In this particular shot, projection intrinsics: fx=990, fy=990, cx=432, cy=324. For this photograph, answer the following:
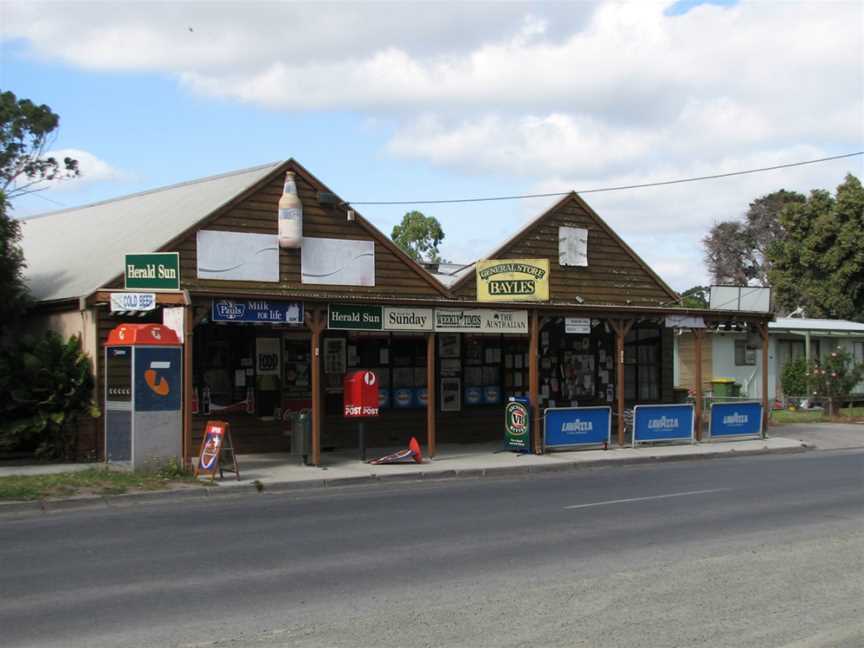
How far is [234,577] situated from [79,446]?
34.1ft

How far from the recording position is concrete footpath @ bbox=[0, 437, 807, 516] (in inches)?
571

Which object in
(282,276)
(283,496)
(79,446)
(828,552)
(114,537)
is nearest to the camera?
(828,552)

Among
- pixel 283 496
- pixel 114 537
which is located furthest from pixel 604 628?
pixel 283 496

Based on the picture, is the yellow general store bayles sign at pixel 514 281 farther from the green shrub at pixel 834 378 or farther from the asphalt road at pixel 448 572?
the green shrub at pixel 834 378

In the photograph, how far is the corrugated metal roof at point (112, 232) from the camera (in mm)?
19797

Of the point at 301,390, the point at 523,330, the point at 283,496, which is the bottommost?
the point at 283,496

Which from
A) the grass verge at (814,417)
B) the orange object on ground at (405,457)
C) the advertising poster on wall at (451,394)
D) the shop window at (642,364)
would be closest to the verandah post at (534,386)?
the advertising poster on wall at (451,394)

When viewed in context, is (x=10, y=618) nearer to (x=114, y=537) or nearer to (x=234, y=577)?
(x=234, y=577)

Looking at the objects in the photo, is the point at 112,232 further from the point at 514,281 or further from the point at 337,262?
the point at 514,281

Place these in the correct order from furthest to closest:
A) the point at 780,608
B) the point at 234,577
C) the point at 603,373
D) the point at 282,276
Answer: the point at 603,373, the point at 282,276, the point at 234,577, the point at 780,608

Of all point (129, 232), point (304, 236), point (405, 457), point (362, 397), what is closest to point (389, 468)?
point (405, 457)

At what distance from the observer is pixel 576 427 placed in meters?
21.9

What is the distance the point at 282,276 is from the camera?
809 inches

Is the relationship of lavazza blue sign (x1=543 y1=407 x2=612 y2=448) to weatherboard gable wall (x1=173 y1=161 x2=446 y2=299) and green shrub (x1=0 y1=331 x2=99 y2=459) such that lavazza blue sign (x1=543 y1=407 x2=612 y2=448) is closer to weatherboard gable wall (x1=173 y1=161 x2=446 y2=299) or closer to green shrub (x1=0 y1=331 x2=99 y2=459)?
weatherboard gable wall (x1=173 y1=161 x2=446 y2=299)
